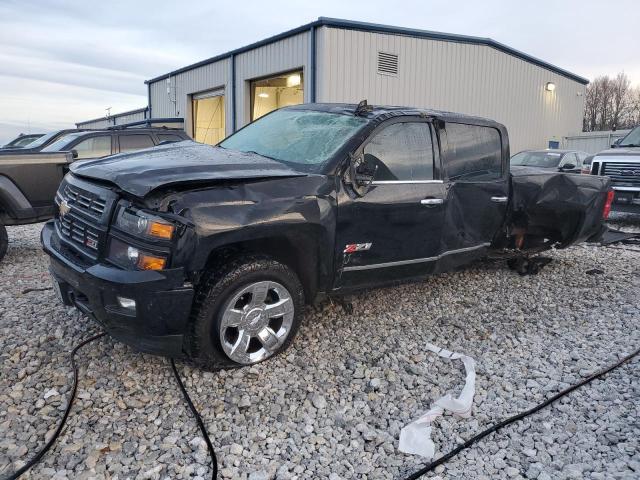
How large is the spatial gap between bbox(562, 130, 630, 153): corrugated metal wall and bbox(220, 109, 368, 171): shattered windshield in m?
19.9

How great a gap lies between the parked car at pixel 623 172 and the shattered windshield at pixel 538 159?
1.67 metres

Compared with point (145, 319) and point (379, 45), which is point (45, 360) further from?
point (379, 45)

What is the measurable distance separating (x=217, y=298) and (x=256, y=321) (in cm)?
37

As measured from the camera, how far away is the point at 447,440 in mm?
2881

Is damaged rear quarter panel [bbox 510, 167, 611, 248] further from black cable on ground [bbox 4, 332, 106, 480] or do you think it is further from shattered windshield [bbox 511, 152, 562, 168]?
shattered windshield [bbox 511, 152, 562, 168]

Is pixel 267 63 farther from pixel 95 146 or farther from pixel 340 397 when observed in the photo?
pixel 340 397

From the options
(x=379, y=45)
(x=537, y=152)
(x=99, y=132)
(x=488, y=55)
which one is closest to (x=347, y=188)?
(x=99, y=132)

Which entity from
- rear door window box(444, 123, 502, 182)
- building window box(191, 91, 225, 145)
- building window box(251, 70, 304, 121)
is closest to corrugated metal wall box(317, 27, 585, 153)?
building window box(251, 70, 304, 121)

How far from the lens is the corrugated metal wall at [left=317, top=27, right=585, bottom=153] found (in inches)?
539

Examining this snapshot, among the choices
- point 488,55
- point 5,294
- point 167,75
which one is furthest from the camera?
point 167,75

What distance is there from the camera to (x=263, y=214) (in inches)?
128

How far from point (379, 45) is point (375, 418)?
1305 cm

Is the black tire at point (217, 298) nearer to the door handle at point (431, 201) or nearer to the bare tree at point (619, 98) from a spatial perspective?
the door handle at point (431, 201)

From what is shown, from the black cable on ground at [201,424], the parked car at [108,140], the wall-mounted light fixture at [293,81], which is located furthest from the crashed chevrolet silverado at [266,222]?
the wall-mounted light fixture at [293,81]
